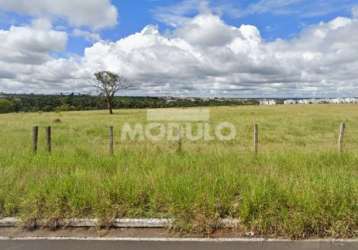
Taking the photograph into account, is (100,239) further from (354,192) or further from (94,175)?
(354,192)

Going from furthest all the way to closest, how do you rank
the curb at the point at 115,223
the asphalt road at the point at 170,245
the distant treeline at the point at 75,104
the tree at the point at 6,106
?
the distant treeline at the point at 75,104, the tree at the point at 6,106, the curb at the point at 115,223, the asphalt road at the point at 170,245

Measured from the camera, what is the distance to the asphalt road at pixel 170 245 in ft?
12.1

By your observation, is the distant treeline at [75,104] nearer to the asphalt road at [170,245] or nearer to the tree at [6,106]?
the tree at [6,106]

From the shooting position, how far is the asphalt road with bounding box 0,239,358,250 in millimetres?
3689

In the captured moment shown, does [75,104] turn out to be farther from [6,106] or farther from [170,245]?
[170,245]

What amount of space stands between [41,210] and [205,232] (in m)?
2.45

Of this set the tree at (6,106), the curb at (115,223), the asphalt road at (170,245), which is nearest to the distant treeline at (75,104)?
the tree at (6,106)

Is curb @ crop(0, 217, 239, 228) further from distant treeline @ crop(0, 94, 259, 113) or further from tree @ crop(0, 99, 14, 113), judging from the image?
tree @ crop(0, 99, 14, 113)

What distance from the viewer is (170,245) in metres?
3.78

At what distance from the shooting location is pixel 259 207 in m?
4.30

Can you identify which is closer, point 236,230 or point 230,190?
point 236,230

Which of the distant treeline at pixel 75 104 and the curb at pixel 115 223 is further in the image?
the distant treeline at pixel 75 104

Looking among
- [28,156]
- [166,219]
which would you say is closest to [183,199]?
[166,219]

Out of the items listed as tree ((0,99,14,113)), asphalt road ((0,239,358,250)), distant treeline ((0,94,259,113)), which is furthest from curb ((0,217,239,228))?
tree ((0,99,14,113))
